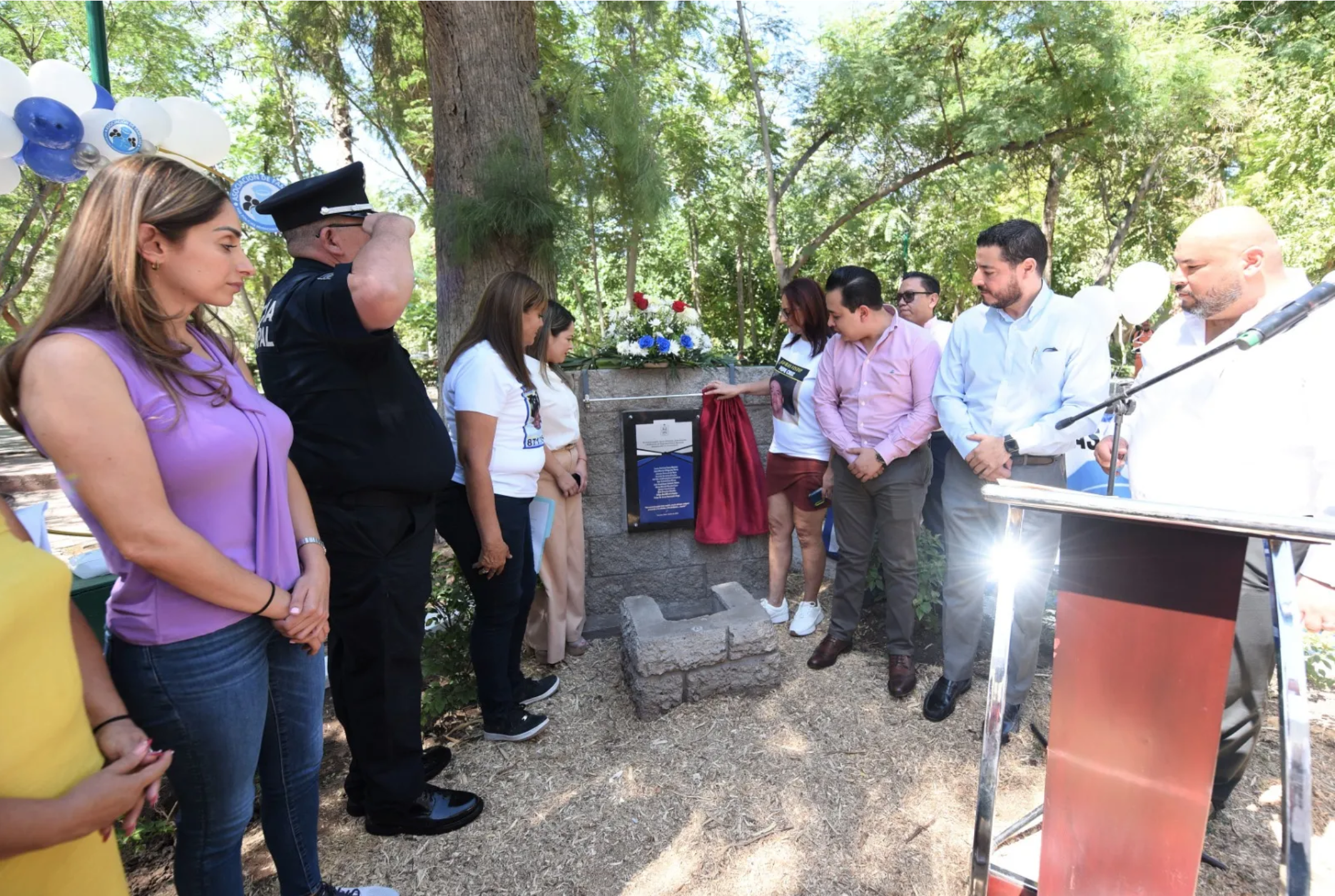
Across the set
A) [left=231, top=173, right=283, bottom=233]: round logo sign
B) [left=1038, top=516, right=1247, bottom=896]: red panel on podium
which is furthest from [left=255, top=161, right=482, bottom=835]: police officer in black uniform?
[left=1038, top=516, right=1247, bottom=896]: red panel on podium

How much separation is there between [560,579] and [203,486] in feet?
7.73

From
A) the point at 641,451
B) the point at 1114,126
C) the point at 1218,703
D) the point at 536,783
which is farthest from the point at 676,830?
the point at 1114,126

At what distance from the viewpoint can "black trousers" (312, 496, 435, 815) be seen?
6.93 ft

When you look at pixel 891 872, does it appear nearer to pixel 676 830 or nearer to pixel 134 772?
pixel 676 830

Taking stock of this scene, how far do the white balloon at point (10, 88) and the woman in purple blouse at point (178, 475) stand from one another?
8.10 feet

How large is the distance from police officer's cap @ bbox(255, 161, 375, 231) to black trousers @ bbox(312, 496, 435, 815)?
852 millimetres

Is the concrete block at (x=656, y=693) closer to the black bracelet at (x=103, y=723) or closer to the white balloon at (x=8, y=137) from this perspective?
the black bracelet at (x=103, y=723)

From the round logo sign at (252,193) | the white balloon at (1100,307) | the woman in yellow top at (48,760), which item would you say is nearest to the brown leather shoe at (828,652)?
A: the white balloon at (1100,307)

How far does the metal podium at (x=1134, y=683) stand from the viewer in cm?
139

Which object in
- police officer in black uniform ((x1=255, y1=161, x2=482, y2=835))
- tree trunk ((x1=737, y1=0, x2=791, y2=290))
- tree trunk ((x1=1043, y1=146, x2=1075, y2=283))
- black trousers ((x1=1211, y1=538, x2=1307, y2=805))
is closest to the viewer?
police officer in black uniform ((x1=255, y1=161, x2=482, y2=835))

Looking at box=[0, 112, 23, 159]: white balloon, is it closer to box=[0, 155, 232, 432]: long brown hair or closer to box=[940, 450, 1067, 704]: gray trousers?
box=[0, 155, 232, 432]: long brown hair

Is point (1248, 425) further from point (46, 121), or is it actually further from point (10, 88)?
point (10, 88)

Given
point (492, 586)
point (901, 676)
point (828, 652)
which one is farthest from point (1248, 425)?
point (492, 586)

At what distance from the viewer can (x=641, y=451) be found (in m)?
4.07
